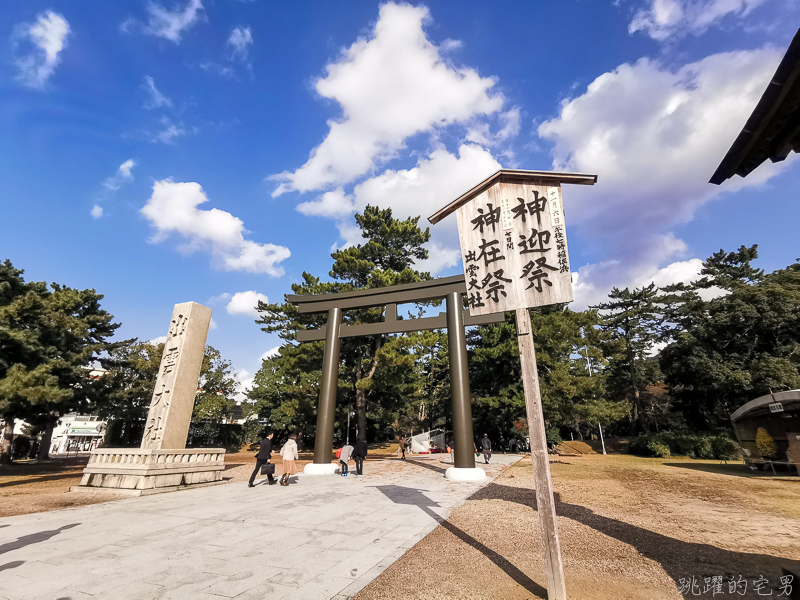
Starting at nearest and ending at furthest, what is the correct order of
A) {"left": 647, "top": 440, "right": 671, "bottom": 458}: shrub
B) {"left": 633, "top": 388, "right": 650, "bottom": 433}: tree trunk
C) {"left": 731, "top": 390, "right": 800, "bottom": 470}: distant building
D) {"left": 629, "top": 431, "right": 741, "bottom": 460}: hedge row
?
→ {"left": 731, "top": 390, "right": 800, "bottom": 470}: distant building, {"left": 629, "top": 431, "right": 741, "bottom": 460}: hedge row, {"left": 647, "top": 440, "right": 671, "bottom": 458}: shrub, {"left": 633, "top": 388, "right": 650, "bottom": 433}: tree trunk

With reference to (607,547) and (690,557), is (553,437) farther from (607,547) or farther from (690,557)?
(690,557)

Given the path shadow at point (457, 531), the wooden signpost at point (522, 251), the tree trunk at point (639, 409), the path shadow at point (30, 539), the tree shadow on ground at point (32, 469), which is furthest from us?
the tree trunk at point (639, 409)

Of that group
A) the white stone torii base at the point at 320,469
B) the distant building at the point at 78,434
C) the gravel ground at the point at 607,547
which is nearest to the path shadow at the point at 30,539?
the gravel ground at the point at 607,547

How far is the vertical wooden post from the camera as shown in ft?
11.7

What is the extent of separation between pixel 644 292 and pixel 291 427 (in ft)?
119

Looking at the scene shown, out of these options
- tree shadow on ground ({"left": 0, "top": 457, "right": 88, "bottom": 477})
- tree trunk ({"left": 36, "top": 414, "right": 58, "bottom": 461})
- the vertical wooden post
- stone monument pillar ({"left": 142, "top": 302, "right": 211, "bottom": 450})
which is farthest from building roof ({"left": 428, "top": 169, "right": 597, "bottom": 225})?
Result: tree trunk ({"left": 36, "top": 414, "right": 58, "bottom": 461})

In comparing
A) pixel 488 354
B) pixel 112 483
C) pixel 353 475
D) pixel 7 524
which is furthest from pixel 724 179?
pixel 488 354

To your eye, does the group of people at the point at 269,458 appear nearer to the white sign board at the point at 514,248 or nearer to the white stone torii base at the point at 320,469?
the white stone torii base at the point at 320,469

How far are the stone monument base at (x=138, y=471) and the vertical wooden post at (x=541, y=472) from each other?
10.1 meters

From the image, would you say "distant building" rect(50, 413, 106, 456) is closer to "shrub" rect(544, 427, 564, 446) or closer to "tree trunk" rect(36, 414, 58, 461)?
"tree trunk" rect(36, 414, 58, 461)

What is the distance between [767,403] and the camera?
13.3 metres

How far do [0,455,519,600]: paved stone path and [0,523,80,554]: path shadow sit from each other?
0.01 m

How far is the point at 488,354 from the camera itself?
2697cm

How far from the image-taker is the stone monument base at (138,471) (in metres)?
9.49
